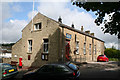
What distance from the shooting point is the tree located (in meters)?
9.88

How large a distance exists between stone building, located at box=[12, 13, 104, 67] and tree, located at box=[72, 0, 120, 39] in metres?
5.25

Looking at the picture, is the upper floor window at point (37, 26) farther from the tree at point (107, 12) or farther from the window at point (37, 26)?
the tree at point (107, 12)

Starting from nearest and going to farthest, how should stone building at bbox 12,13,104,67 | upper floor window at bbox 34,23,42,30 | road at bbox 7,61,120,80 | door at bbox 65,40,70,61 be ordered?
road at bbox 7,61,120,80, stone building at bbox 12,13,104,67, door at bbox 65,40,70,61, upper floor window at bbox 34,23,42,30

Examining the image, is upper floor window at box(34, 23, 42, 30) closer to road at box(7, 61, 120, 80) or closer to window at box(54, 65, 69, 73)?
road at box(7, 61, 120, 80)

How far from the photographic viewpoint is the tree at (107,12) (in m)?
9.88

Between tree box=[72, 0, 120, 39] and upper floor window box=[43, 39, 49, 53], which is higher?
tree box=[72, 0, 120, 39]

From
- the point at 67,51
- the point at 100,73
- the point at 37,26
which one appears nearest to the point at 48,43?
the point at 67,51

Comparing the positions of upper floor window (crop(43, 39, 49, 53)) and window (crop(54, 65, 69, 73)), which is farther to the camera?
upper floor window (crop(43, 39, 49, 53))

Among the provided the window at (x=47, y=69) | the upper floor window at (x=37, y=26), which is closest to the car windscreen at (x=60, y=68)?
the window at (x=47, y=69)

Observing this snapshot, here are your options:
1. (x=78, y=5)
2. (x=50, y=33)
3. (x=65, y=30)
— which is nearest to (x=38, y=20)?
(x=50, y=33)

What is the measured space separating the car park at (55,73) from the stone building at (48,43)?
7.86 m

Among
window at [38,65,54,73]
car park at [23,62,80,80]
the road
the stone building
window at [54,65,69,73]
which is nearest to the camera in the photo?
car park at [23,62,80,80]

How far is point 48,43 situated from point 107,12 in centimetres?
892

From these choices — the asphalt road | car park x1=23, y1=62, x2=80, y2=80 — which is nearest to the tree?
the asphalt road
